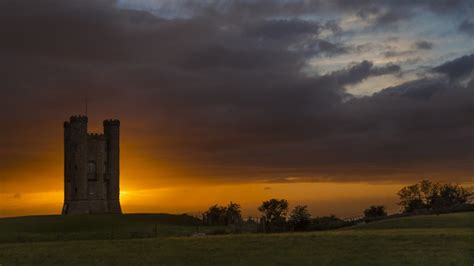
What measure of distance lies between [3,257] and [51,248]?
16.5 feet

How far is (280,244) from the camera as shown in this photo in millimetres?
44562

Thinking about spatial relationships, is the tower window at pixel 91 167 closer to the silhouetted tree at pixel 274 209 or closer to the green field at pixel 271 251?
the silhouetted tree at pixel 274 209

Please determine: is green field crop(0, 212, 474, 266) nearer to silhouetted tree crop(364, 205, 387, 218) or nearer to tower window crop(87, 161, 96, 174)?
silhouetted tree crop(364, 205, 387, 218)

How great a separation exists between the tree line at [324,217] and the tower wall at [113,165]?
22936mm

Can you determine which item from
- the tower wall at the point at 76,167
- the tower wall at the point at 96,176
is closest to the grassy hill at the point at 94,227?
the tower wall at the point at 96,176

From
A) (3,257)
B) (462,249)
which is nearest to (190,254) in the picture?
(3,257)

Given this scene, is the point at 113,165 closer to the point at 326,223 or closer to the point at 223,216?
the point at 223,216

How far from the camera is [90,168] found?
11550 centimetres

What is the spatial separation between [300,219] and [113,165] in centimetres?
5476

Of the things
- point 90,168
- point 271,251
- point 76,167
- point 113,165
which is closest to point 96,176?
point 90,168

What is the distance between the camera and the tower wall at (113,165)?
117 meters

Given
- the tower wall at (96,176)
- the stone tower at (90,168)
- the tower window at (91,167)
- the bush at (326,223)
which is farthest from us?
the tower window at (91,167)

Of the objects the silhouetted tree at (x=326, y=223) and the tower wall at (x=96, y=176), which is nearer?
the silhouetted tree at (x=326, y=223)

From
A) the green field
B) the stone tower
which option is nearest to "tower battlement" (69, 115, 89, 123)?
the stone tower
